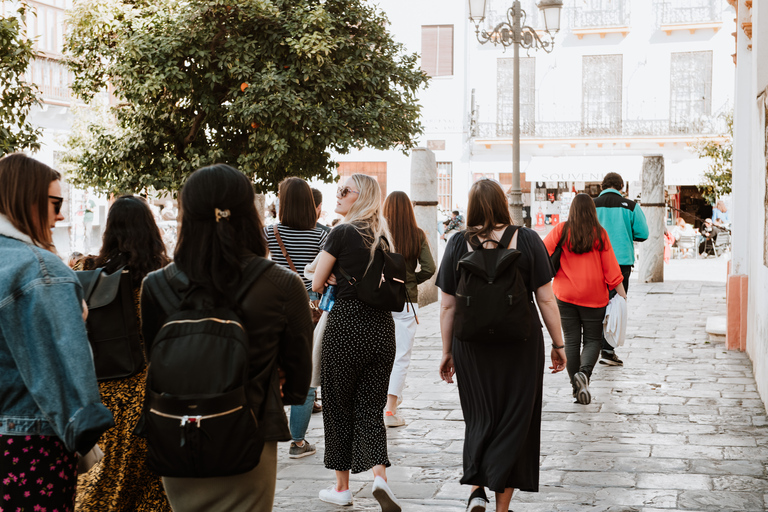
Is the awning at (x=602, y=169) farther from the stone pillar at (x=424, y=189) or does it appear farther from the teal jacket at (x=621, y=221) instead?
the teal jacket at (x=621, y=221)

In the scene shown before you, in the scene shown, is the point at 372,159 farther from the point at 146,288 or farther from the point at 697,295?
the point at 146,288

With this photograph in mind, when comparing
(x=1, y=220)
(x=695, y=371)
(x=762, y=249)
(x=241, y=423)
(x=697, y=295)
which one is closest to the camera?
(x=241, y=423)

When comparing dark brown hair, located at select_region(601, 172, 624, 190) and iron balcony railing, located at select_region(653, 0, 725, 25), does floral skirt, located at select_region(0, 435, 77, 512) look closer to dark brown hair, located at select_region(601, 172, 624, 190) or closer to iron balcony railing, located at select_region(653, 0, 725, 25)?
dark brown hair, located at select_region(601, 172, 624, 190)

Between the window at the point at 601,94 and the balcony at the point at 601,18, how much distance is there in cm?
94

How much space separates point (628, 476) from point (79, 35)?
1367cm

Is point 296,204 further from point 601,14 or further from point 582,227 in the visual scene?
point 601,14

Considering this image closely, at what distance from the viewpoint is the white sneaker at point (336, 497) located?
4.96 metres

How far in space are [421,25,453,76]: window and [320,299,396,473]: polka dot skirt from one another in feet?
97.4

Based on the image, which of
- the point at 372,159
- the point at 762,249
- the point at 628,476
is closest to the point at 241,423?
the point at 628,476

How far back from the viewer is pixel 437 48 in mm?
33938

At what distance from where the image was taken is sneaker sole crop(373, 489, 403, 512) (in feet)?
15.7

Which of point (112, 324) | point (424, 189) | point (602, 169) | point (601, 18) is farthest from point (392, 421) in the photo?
point (601, 18)

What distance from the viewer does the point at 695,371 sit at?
888 cm

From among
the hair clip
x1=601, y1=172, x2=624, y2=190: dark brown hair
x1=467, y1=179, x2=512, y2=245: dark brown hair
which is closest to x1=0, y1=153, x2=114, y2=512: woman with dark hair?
the hair clip
